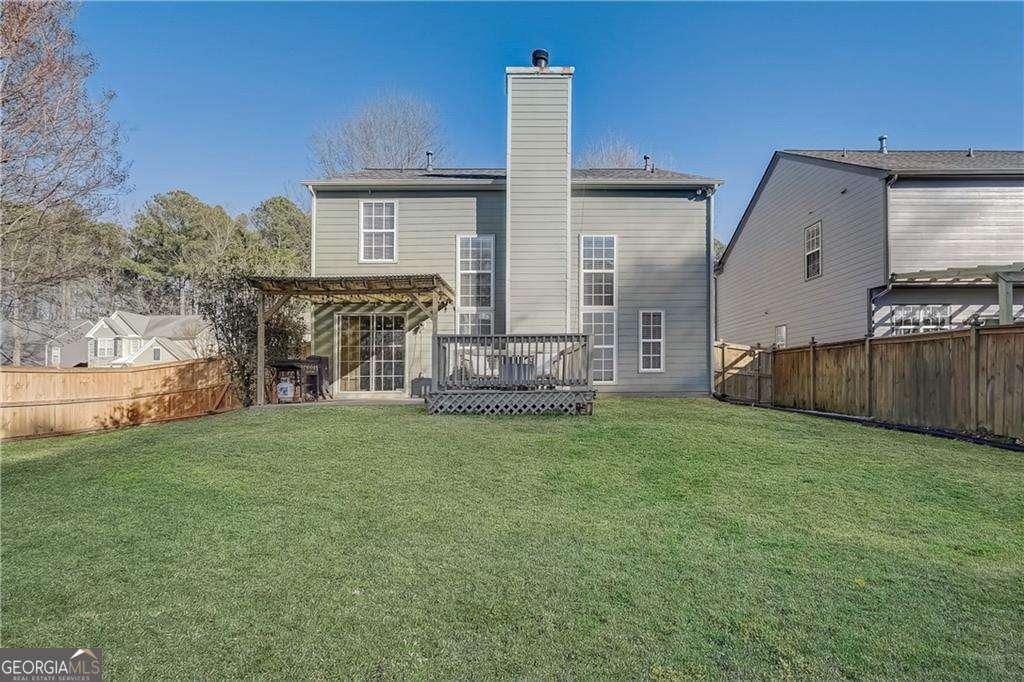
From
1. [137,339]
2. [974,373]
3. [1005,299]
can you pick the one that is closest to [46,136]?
[974,373]

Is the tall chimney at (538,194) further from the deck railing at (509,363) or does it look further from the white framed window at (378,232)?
the white framed window at (378,232)

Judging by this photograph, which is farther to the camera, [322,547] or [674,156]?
[674,156]

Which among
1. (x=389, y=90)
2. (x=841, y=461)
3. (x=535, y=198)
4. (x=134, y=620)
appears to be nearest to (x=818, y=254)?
(x=535, y=198)

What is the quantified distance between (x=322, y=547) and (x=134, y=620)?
1.09m

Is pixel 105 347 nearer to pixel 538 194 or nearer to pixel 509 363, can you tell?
pixel 538 194

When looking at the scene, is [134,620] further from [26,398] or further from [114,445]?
[26,398]

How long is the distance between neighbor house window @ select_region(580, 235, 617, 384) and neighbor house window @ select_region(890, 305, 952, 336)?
21.4 ft

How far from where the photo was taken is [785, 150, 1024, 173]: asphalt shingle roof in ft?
39.0

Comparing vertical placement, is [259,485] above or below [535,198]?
below

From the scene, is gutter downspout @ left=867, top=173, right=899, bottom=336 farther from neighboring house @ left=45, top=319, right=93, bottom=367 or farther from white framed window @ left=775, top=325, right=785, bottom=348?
neighboring house @ left=45, top=319, right=93, bottom=367

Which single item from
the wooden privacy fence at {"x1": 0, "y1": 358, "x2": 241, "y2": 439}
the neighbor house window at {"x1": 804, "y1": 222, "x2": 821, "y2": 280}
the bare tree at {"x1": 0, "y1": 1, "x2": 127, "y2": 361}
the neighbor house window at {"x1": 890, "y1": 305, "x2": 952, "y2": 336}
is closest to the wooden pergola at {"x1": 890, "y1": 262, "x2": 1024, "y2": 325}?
the neighbor house window at {"x1": 890, "y1": 305, "x2": 952, "y2": 336}

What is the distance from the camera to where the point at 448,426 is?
7613 mm

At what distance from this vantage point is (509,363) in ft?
30.1

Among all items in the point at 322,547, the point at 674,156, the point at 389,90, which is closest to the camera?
the point at 322,547
